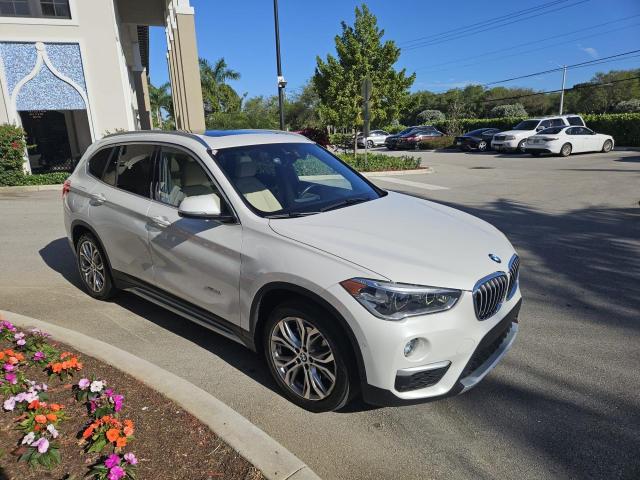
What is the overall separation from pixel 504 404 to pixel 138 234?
3.14m

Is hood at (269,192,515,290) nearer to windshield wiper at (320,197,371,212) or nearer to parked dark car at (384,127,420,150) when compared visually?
windshield wiper at (320,197,371,212)

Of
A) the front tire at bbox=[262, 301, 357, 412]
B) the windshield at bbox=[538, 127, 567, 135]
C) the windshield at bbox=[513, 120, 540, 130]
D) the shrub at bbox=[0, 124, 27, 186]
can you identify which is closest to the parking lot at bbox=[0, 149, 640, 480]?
the front tire at bbox=[262, 301, 357, 412]

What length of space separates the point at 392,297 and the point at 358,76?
64.1 ft

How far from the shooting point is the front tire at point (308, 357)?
111 inches

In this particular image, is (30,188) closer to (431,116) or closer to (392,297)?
(392,297)

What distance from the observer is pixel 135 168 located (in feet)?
14.1

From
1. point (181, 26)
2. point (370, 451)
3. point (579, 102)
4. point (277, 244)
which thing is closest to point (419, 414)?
point (370, 451)

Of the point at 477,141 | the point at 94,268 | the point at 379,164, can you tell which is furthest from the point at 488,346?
Result: the point at 477,141

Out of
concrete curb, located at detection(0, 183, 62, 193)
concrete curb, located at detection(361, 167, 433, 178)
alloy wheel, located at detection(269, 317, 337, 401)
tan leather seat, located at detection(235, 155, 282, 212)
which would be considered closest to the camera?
alloy wheel, located at detection(269, 317, 337, 401)

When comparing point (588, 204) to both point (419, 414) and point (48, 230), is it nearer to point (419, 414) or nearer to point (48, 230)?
point (419, 414)

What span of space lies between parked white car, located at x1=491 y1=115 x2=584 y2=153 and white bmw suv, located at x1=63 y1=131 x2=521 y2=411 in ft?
71.2

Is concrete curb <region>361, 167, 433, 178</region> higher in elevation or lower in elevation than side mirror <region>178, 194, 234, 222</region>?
lower

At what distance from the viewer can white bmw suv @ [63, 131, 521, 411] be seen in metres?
2.66

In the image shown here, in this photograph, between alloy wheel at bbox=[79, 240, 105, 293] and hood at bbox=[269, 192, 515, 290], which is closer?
hood at bbox=[269, 192, 515, 290]
